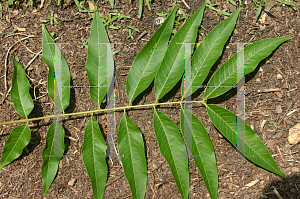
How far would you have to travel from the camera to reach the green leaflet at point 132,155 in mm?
1535

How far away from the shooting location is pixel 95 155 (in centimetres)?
155

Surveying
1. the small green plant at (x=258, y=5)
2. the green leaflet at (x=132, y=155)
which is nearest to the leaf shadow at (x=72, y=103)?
the green leaflet at (x=132, y=155)

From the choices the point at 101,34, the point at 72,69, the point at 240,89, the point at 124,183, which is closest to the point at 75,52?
the point at 72,69

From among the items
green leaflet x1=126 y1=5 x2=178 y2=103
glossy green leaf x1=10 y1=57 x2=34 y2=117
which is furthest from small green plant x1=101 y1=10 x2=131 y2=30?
glossy green leaf x1=10 y1=57 x2=34 y2=117

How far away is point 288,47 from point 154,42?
1072mm

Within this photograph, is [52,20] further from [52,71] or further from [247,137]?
[247,137]

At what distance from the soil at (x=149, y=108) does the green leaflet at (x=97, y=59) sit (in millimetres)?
165

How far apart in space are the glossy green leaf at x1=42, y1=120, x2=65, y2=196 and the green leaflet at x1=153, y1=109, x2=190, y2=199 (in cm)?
72

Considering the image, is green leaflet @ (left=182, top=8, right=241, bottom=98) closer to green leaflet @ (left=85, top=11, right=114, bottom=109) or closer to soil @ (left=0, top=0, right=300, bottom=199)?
soil @ (left=0, top=0, right=300, bottom=199)

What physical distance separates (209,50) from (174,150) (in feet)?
2.49

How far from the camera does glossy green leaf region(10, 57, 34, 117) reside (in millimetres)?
1550

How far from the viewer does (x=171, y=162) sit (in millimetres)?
1522

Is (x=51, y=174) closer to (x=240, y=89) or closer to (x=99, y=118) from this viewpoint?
(x=99, y=118)

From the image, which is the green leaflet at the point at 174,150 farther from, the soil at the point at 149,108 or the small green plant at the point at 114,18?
the small green plant at the point at 114,18
